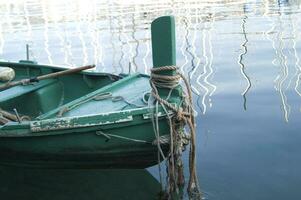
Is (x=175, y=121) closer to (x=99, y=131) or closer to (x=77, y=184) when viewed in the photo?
(x=99, y=131)

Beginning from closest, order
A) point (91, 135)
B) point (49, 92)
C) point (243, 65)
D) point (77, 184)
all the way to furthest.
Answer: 1. point (91, 135)
2. point (77, 184)
3. point (49, 92)
4. point (243, 65)

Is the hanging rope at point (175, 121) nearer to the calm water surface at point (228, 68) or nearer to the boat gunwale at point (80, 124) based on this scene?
the boat gunwale at point (80, 124)

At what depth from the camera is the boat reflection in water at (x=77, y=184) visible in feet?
19.9

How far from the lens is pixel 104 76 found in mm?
7531

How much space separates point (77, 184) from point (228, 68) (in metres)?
6.93

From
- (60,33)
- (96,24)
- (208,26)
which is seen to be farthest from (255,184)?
(96,24)

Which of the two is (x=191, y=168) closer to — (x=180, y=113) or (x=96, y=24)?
(x=180, y=113)

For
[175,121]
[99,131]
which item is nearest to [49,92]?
[99,131]

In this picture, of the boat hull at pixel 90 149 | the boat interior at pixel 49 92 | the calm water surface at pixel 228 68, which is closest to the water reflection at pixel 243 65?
the calm water surface at pixel 228 68

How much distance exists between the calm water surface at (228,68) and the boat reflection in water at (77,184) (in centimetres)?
43

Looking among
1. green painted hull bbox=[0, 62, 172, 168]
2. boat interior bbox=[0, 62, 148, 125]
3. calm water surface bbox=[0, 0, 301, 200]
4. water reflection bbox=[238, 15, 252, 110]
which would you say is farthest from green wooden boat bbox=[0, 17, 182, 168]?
water reflection bbox=[238, 15, 252, 110]

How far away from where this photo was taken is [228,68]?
40.4ft

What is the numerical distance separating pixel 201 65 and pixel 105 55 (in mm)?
3928

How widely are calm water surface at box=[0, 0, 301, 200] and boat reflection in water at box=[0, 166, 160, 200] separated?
430 mm
